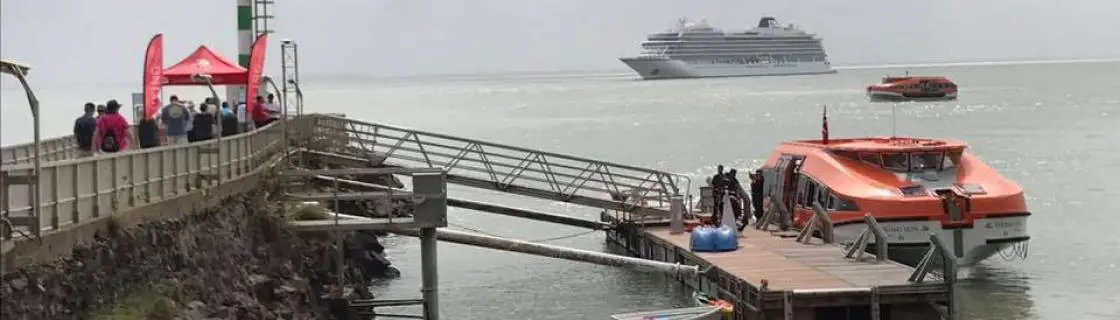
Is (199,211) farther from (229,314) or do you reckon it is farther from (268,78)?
(268,78)

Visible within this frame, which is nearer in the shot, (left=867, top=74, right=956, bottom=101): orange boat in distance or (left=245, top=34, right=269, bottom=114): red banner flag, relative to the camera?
(left=245, top=34, right=269, bottom=114): red banner flag

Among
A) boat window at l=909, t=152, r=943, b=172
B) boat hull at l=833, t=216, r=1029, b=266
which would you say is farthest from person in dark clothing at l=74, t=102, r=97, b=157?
boat window at l=909, t=152, r=943, b=172

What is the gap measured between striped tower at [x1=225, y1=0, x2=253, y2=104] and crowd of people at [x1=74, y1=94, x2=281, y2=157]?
791 centimetres

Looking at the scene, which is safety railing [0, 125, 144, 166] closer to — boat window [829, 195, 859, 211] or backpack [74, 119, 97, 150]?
backpack [74, 119, 97, 150]

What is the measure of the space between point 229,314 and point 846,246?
12.0 metres

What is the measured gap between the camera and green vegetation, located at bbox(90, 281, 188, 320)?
1352 centimetres

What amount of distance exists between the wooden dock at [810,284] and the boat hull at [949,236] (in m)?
0.90

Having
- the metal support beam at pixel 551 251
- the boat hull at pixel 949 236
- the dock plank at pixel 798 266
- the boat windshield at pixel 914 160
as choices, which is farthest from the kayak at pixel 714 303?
the boat windshield at pixel 914 160

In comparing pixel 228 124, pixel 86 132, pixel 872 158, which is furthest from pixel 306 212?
pixel 872 158

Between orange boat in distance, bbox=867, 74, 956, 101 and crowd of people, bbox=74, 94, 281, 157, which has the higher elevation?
orange boat in distance, bbox=867, 74, 956, 101

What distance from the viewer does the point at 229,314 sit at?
1686 cm

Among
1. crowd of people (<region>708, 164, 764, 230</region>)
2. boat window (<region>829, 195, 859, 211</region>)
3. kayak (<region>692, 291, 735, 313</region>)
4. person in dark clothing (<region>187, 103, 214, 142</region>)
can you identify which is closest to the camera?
kayak (<region>692, 291, 735, 313</region>)

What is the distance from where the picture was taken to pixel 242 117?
1115 inches

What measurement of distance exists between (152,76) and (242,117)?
23.4 ft
